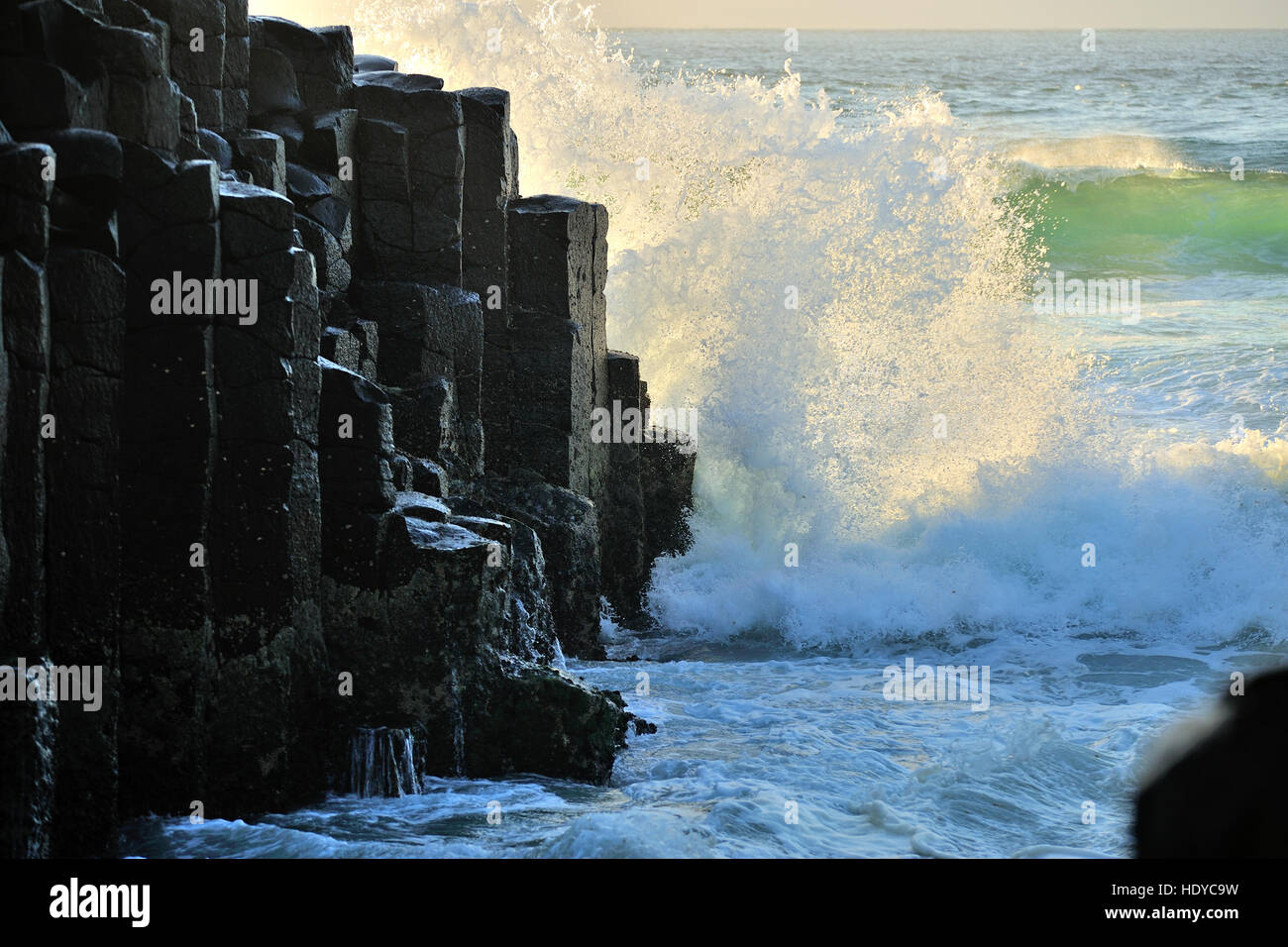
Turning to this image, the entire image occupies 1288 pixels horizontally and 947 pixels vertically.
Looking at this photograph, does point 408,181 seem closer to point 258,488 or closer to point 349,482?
point 349,482

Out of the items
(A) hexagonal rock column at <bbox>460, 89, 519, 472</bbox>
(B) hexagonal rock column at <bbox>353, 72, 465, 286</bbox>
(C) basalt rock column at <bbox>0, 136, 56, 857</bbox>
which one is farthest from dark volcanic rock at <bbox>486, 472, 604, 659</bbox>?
(C) basalt rock column at <bbox>0, 136, 56, 857</bbox>

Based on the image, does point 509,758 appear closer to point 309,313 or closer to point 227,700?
point 227,700

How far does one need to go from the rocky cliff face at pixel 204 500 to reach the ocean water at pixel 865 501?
332mm

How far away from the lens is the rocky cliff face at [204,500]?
528cm

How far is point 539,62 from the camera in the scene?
1527 cm

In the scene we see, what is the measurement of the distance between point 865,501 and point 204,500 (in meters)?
6.95

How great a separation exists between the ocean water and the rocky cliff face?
33cm

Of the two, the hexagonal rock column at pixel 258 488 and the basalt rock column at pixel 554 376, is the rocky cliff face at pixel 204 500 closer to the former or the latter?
the hexagonal rock column at pixel 258 488

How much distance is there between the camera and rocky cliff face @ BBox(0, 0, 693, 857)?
5277mm

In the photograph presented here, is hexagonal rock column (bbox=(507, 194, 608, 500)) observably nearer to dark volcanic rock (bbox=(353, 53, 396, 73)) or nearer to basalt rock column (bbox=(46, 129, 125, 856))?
dark volcanic rock (bbox=(353, 53, 396, 73))

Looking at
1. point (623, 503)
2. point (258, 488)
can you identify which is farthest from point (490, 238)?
point (258, 488)

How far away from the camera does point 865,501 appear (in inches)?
458
